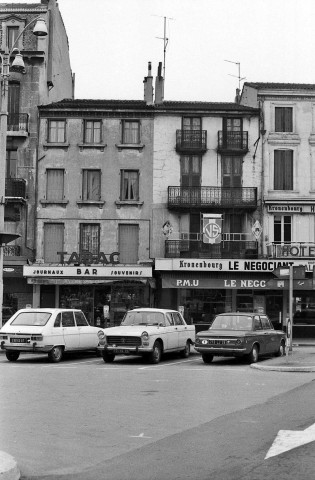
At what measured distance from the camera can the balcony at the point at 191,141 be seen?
40250 millimetres

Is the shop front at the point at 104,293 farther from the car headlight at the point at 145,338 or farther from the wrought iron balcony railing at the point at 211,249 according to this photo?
the car headlight at the point at 145,338

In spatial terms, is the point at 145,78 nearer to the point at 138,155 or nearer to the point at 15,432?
the point at 138,155

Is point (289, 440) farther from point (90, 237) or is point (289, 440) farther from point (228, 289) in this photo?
point (90, 237)

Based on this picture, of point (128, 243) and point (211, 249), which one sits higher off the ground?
point (128, 243)

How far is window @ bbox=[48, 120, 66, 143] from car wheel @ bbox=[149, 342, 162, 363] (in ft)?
67.9

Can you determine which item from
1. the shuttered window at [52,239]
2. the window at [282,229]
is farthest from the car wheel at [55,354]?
the window at [282,229]

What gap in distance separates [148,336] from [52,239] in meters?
19.3

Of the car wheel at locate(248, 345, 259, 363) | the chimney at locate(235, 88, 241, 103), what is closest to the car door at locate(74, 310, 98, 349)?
the car wheel at locate(248, 345, 259, 363)

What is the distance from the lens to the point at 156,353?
2216 centimetres

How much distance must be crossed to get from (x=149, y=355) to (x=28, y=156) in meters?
20.7

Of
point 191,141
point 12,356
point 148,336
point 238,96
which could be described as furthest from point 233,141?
point 12,356

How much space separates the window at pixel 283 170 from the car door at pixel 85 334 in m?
19.1

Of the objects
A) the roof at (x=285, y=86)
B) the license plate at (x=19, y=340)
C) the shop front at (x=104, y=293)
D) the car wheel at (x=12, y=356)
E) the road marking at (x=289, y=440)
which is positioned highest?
the roof at (x=285, y=86)

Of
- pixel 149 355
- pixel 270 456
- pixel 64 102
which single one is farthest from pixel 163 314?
pixel 64 102
